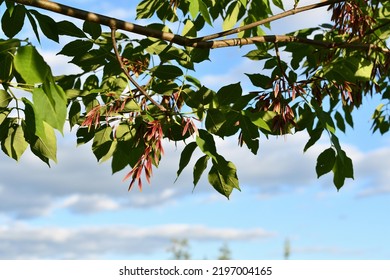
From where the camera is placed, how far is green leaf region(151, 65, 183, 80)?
3854 millimetres

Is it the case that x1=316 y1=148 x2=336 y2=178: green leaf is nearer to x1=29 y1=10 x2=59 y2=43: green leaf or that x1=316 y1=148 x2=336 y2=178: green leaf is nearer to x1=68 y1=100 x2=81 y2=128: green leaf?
x1=68 y1=100 x2=81 y2=128: green leaf

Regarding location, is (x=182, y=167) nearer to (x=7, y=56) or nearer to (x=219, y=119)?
(x=219, y=119)

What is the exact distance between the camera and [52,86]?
2547 mm

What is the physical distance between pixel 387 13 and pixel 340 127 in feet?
3.80

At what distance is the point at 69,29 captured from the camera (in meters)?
3.76

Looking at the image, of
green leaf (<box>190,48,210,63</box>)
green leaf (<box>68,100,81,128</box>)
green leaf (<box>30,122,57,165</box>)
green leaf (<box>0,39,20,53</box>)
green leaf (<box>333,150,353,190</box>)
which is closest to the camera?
green leaf (<box>0,39,20,53</box>)

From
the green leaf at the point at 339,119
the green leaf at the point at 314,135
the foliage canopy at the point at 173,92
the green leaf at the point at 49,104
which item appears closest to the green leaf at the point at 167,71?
Result: the foliage canopy at the point at 173,92

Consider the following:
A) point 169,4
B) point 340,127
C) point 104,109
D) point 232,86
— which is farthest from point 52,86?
point 340,127

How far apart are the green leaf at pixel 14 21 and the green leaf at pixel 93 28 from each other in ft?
1.33

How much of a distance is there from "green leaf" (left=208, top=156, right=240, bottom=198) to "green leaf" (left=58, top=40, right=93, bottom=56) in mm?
1106

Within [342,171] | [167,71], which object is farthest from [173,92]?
[342,171]

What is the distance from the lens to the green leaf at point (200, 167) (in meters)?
3.88

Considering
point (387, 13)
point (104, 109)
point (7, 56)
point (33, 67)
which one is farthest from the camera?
point (387, 13)

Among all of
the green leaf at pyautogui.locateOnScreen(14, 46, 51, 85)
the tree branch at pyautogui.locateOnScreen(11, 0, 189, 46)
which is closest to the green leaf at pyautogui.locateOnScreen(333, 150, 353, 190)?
the tree branch at pyautogui.locateOnScreen(11, 0, 189, 46)
